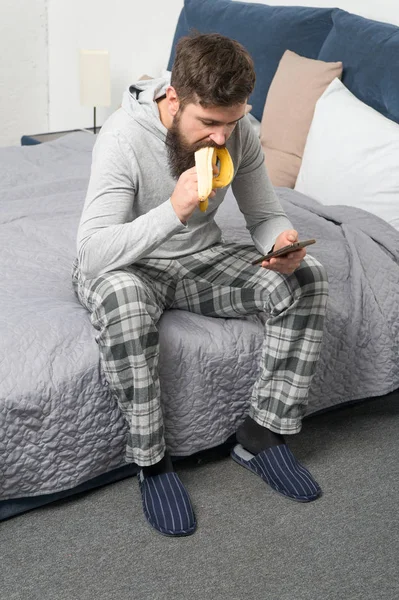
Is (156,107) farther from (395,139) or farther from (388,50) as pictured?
(388,50)

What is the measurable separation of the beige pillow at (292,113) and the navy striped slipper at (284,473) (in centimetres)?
117

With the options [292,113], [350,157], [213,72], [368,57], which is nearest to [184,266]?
[213,72]

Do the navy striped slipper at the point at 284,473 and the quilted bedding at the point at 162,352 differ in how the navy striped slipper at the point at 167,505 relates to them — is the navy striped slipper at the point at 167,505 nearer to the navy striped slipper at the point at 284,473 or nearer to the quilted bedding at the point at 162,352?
the quilted bedding at the point at 162,352

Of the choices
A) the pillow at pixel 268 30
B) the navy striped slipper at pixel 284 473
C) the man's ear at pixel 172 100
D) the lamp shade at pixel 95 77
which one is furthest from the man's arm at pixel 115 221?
the lamp shade at pixel 95 77

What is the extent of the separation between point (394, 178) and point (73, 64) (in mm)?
2806

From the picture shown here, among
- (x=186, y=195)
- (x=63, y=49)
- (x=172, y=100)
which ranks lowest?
(x=63, y=49)

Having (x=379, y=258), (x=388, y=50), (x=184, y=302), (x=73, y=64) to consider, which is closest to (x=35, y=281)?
(x=184, y=302)

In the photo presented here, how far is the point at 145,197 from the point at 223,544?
0.76 metres

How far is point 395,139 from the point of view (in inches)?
90.9

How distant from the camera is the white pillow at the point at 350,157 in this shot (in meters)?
2.30

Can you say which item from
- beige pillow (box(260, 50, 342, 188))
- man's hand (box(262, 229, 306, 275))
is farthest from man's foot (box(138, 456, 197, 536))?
beige pillow (box(260, 50, 342, 188))

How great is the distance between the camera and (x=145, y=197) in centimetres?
170

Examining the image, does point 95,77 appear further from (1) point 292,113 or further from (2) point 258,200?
(2) point 258,200

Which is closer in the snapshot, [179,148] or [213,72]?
[213,72]
